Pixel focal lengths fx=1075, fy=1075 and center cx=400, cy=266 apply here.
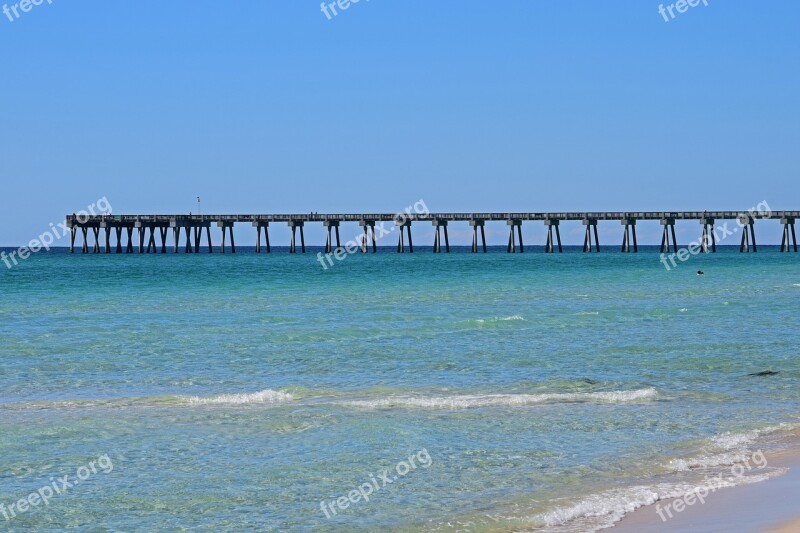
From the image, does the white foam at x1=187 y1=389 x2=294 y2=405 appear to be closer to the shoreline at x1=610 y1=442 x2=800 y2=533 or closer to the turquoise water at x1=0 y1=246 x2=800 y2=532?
the turquoise water at x1=0 y1=246 x2=800 y2=532

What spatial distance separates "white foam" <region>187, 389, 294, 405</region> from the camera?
14875mm

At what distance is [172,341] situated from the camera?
24.0 metres

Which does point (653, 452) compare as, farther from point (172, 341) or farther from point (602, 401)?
point (172, 341)

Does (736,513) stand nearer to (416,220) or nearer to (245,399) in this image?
(245,399)

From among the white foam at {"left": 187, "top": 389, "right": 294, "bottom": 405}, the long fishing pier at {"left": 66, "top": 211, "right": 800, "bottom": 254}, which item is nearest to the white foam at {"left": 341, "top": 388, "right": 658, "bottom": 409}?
the white foam at {"left": 187, "top": 389, "right": 294, "bottom": 405}

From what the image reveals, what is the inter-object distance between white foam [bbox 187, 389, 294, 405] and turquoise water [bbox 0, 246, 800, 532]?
42mm

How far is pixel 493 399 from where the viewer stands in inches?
583

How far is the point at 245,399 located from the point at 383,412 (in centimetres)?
233

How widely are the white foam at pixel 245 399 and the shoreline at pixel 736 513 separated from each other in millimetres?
7088

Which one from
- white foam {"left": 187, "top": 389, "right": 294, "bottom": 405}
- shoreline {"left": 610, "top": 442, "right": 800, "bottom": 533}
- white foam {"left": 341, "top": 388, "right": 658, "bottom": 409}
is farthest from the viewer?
white foam {"left": 187, "top": 389, "right": 294, "bottom": 405}

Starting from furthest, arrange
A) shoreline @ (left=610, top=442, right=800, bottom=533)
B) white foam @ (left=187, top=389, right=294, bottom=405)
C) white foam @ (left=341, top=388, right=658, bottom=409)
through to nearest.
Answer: white foam @ (left=187, top=389, right=294, bottom=405) → white foam @ (left=341, top=388, right=658, bottom=409) → shoreline @ (left=610, top=442, right=800, bottom=533)

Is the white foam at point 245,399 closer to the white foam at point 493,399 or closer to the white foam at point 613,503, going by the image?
the white foam at point 493,399

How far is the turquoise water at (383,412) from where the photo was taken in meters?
9.34

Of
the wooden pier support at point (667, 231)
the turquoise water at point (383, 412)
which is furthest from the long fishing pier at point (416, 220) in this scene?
the turquoise water at point (383, 412)
